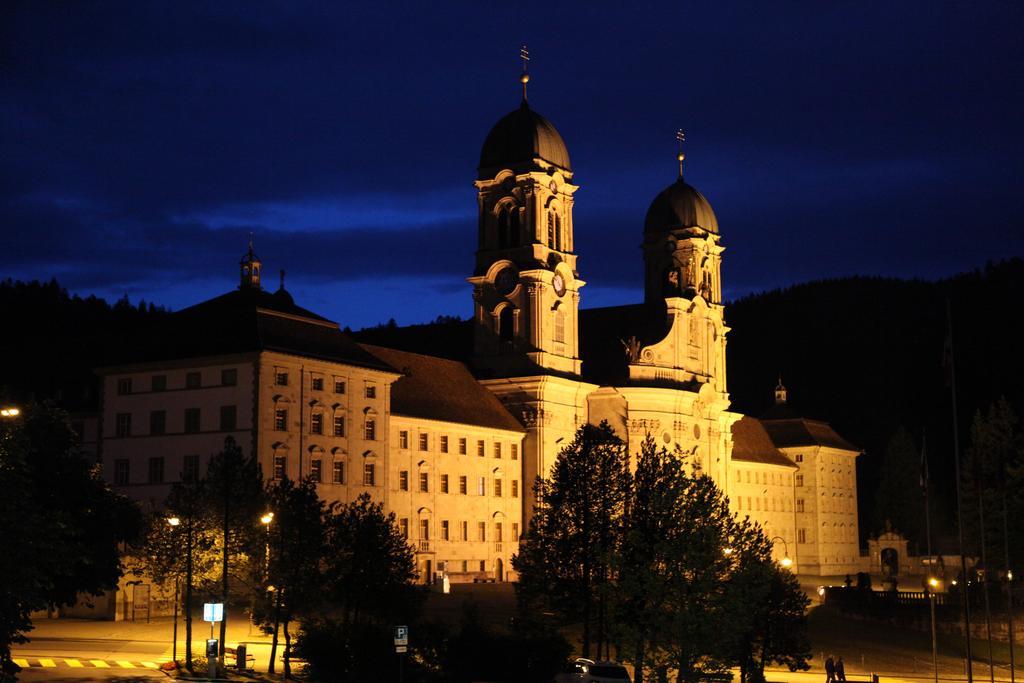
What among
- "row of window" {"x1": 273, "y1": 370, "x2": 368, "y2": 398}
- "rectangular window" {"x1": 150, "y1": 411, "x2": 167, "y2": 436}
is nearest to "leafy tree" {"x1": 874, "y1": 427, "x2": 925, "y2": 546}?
"row of window" {"x1": 273, "y1": 370, "x2": 368, "y2": 398}

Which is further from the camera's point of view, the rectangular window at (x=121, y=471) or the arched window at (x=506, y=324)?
the arched window at (x=506, y=324)

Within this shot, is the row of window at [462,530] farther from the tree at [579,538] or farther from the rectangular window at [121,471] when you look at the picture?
the tree at [579,538]

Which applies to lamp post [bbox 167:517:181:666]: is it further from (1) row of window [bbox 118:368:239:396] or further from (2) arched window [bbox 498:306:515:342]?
(2) arched window [bbox 498:306:515:342]

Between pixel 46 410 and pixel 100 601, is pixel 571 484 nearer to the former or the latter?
pixel 46 410

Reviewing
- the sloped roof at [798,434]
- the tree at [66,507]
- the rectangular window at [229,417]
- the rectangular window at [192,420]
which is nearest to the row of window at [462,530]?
the rectangular window at [229,417]

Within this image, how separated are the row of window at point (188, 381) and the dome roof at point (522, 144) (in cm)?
3627

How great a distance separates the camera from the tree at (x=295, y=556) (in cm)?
5781

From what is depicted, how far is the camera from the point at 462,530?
9850 centimetres

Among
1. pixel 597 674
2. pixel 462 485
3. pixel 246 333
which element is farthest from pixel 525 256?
pixel 597 674

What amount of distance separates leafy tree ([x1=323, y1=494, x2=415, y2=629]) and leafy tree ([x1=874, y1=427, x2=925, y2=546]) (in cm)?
11155

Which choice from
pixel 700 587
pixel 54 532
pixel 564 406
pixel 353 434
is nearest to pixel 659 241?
pixel 564 406

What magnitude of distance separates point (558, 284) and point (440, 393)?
15623mm

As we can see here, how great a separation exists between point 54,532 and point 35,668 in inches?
634

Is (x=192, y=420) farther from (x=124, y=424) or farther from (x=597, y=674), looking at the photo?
(x=597, y=674)
